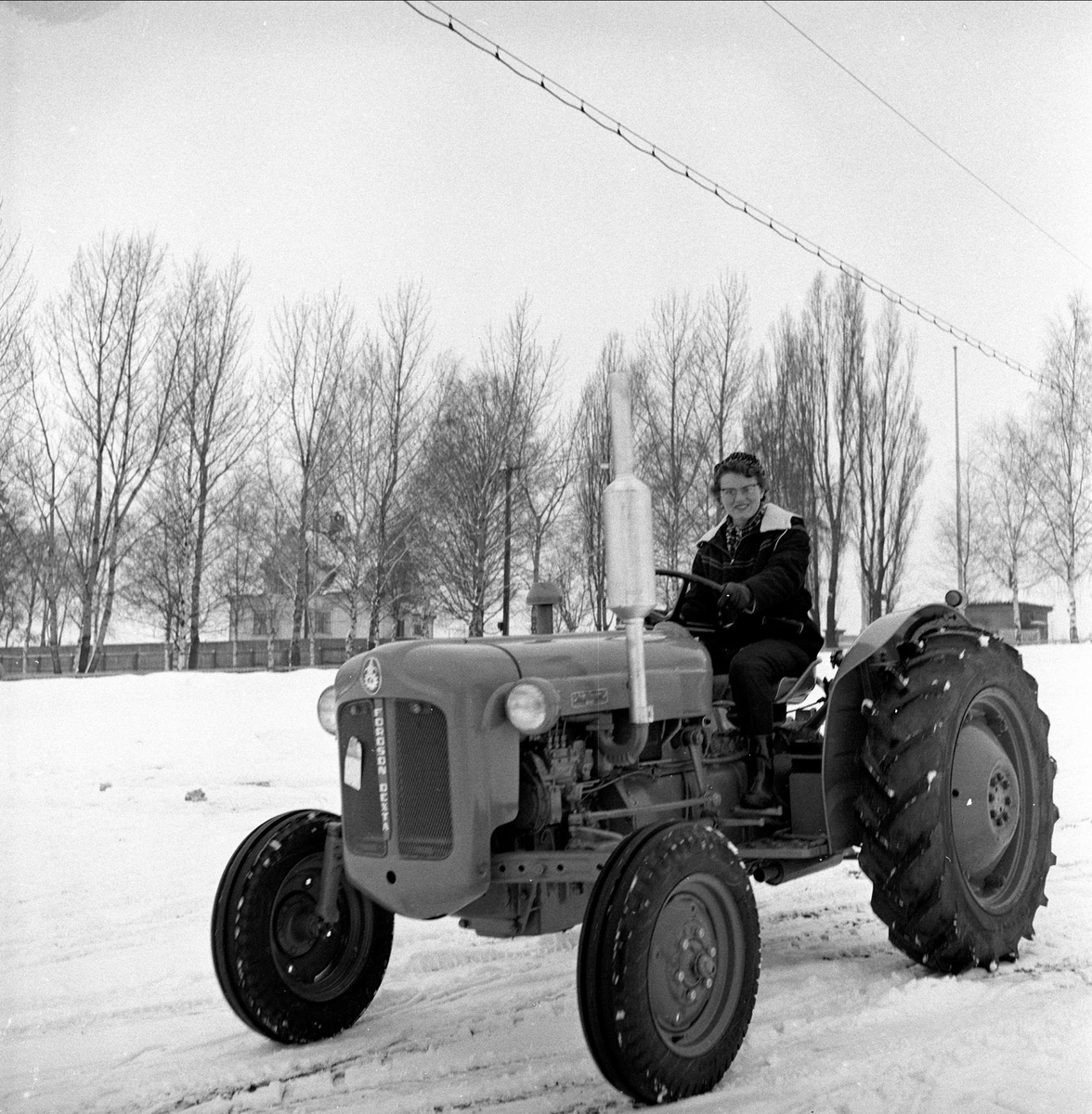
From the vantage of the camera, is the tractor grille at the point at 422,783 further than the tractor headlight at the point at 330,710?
No

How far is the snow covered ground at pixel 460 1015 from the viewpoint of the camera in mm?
2893

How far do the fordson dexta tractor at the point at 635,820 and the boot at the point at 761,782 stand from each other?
0.12ft

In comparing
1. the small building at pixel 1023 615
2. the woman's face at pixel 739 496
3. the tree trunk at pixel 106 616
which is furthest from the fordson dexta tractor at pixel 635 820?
the small building at pixel 1023 615

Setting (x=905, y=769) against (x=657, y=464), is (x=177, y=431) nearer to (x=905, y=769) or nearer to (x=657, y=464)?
(x=657, y=464)

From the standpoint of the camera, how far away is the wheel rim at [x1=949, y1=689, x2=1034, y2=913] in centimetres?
405

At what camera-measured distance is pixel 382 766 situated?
10.8 feet

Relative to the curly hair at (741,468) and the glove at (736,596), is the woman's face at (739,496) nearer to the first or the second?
the curly hair at (741,468)

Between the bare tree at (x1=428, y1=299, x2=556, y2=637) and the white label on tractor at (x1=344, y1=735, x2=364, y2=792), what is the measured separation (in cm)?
702

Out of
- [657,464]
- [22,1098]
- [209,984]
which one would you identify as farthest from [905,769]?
[657,464]

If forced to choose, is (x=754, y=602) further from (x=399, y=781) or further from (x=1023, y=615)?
(x=1023, y=615)

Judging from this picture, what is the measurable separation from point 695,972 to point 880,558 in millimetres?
21725

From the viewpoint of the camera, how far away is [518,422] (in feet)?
39.3

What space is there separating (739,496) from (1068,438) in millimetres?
6376

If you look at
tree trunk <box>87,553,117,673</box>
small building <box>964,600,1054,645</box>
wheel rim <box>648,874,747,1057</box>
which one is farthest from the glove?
small building <box>964,600,1054,645</box>
